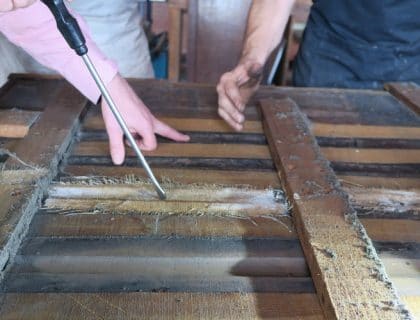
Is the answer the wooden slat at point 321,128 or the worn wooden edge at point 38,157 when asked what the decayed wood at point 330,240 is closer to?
the wooden slat at point 321,128

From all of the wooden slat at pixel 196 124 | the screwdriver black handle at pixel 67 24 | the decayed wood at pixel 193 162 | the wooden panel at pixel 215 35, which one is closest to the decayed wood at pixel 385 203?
the decayed wood at pixel 193 162

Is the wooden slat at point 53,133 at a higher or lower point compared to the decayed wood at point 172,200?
lower

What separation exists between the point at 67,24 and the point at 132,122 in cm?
31

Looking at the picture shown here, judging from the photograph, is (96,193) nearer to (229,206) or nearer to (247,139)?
(229,206)

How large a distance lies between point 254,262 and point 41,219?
38cm

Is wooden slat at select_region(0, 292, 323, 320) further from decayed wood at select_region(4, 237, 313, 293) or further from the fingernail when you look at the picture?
the fingernail

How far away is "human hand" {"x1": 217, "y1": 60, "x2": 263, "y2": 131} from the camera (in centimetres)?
115

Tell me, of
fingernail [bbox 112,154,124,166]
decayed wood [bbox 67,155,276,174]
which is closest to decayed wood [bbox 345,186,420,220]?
decayed wood [bbox 67,155,276,174]

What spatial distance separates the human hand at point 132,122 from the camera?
1.05 meters

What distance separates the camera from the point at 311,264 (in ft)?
2.37

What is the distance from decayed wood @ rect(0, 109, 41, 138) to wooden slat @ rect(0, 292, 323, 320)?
513 millimetres

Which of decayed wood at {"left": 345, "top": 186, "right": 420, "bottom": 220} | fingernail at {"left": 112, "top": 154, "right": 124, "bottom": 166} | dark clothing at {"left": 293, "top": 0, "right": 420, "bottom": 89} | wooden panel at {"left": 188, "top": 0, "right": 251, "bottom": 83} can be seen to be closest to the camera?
decayed wood at {"left": 345, "top": 186, "right": 420, "bottom": 220}

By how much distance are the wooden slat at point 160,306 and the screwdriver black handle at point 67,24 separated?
1.45ft

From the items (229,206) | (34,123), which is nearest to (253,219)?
(229,206)
